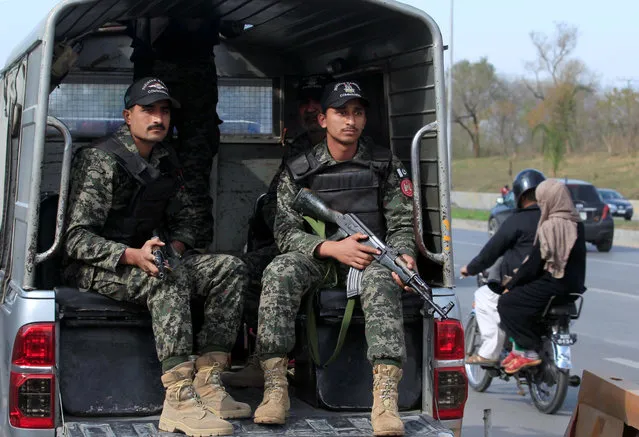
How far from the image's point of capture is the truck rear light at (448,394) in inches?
206

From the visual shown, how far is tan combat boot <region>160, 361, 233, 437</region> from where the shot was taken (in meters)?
4.72

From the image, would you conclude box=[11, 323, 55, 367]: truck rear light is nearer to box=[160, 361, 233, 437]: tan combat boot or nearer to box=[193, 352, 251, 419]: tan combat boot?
box=[160, 361, 233, 437]: tan combat boot

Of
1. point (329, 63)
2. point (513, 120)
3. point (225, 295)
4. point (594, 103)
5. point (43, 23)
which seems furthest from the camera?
point (513, 120)

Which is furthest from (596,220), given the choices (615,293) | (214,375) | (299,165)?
(214,375)

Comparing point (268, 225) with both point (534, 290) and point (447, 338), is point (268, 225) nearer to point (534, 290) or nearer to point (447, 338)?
point (447, 338)

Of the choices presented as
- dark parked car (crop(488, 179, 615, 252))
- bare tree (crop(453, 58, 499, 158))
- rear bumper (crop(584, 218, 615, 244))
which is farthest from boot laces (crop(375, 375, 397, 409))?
bare tree (crop(453, 58, 499, 158))

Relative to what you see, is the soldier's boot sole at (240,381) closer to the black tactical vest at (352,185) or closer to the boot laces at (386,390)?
the black tactical vest at (352,185)

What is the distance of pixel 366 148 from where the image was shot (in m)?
5.69

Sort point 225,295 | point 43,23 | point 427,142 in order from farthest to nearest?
1. point 427,142
2. point 225,295
3. point 43,23

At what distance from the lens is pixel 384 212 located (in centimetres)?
557

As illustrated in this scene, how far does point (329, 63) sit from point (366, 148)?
1441 millimetres

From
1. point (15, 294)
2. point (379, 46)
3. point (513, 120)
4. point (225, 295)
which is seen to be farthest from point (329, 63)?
point (513, 120)

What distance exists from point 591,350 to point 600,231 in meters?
14.0

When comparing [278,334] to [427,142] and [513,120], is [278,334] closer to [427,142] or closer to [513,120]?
[427,142]
